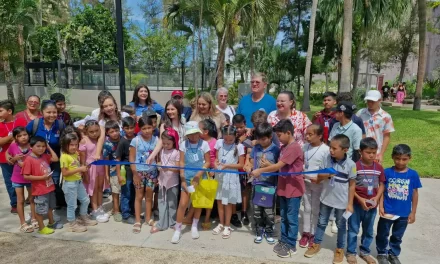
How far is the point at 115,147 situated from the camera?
4.39 m

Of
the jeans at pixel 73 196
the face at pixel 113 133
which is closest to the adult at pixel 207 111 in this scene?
the face at pixel 113 133

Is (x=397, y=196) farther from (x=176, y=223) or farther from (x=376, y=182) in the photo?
(x=176, y=223)

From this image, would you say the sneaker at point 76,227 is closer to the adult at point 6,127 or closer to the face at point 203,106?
the adult at point 6,127

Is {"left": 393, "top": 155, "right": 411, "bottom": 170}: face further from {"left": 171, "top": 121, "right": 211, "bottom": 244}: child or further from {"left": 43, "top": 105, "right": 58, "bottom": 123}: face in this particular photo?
{"left": 43, "top": 105, "right": 58, "bottom": 123}: face

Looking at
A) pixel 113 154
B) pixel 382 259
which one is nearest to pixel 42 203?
pixel 113 154

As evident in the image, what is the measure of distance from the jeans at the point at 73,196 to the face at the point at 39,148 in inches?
18.6

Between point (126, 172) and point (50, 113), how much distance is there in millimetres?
1160

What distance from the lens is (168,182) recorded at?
4.11 m

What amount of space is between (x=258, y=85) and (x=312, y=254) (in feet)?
7.16

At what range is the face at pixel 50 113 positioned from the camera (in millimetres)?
4113

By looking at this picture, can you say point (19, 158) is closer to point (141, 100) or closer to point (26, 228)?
point (26, 228)

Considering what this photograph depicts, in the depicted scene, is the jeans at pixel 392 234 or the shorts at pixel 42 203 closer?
the jeans at pixel 392 234

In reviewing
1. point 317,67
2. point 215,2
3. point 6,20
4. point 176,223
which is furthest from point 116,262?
point 317,67

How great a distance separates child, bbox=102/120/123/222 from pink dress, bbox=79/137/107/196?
106 millimetres
